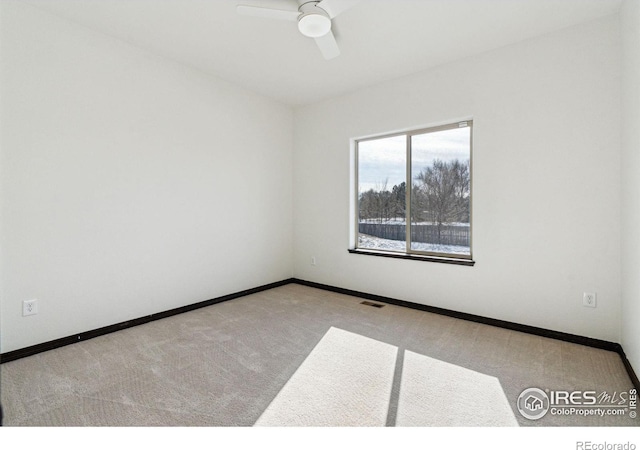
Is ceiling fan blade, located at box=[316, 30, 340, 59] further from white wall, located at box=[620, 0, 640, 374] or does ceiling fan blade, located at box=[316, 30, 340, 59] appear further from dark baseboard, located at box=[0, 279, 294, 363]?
dark baseboard, located at box=[0, 279, 294, 363]

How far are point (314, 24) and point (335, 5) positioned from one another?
195 mm

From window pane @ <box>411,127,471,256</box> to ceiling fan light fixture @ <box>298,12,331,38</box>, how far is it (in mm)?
1923

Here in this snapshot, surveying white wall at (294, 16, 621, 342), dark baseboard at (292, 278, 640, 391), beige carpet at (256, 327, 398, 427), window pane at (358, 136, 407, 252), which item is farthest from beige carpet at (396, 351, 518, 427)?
window pane at (358, 136, 407, 252)

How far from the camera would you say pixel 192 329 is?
3.09 m

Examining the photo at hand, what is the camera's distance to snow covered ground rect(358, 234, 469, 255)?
3.58 metres

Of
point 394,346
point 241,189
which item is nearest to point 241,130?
point 241,189

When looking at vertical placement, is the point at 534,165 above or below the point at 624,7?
below

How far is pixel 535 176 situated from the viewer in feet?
9.69

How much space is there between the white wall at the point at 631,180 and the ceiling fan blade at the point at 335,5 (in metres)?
1.89

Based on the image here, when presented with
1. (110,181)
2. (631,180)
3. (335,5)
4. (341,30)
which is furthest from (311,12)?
(631,180)

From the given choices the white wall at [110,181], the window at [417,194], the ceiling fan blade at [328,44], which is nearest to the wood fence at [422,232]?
the window at [417,194]

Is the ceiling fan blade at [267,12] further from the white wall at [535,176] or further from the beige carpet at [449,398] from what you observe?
the beige carpet at [449,398]
